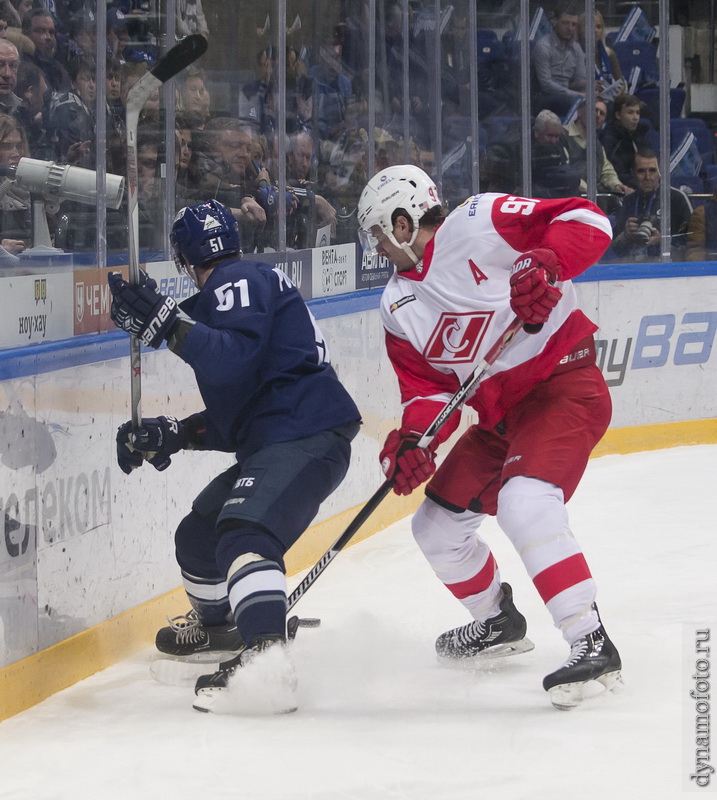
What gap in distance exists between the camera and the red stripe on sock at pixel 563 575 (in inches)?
98.7

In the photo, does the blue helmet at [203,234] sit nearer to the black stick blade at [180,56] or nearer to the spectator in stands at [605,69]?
the black stick blade at [180,56]

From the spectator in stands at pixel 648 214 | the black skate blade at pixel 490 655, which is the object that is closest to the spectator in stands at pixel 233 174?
the black skate blade at pixel 490 655

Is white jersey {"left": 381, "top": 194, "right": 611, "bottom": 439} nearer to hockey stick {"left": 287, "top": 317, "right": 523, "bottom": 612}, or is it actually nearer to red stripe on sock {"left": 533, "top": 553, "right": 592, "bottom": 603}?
hockey stick {"left": 287, "top": 317, "right": 523, "bottom": 612}

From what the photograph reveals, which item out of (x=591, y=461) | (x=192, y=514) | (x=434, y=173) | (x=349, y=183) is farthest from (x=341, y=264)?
(x=192, y=514)

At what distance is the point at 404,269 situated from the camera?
2.87 m

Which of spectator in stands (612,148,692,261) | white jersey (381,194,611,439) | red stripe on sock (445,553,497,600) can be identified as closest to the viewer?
white jersey (381,194,611,439)

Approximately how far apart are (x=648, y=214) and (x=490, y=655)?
12.8 feet


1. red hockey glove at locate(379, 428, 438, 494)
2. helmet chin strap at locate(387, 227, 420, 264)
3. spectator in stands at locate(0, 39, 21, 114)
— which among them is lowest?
red hockey glove at locate(379, 428, 438, 494)

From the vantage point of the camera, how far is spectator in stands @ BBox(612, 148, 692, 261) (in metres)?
6.18

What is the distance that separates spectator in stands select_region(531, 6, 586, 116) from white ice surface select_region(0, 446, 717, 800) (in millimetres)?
3240

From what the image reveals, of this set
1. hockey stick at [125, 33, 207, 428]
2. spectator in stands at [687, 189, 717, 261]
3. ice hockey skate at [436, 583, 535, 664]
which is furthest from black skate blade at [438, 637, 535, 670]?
spectator in stands at [687, 189, 717, 261]

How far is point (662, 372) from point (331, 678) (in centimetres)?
346

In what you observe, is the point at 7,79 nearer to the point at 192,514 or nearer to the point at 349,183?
the point at 192,514

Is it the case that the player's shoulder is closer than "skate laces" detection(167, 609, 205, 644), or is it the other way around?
the player's shoulder
